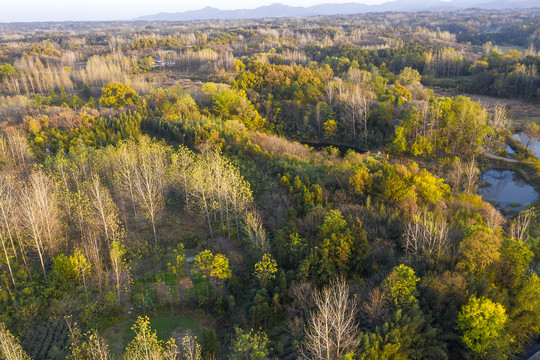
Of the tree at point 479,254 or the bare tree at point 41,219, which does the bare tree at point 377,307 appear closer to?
the tree at point 479,254

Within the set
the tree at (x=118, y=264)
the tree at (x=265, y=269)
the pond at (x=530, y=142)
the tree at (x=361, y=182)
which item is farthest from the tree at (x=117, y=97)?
the pond at (x=530, y=142)

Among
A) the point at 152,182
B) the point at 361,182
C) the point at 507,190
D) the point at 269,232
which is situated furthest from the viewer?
the point at 507,190

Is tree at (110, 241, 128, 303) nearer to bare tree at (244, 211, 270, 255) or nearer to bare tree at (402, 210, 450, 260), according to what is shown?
bare tree at (244, 211, 270, 255)

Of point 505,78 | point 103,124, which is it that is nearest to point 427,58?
point 505,78

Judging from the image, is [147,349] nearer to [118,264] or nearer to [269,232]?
[118,264]

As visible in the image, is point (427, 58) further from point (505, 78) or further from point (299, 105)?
point (299, 105)

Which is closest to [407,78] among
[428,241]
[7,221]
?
[428,241]

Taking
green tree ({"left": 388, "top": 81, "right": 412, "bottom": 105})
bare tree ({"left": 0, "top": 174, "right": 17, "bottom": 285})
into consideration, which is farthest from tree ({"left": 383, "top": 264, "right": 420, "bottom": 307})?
green tree ({"left": 388, "top": 81, "right": 412, "bottom": 105})
